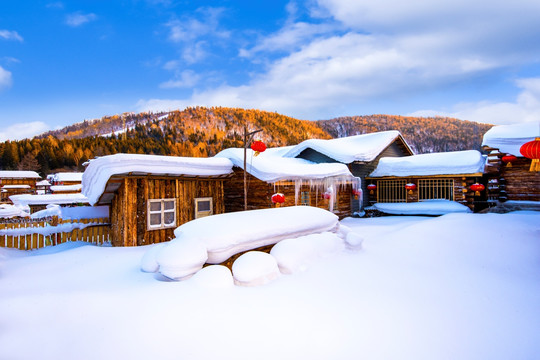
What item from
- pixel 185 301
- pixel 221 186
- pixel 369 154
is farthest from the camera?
pixel 369 154

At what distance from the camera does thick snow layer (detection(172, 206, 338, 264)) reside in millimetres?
6316

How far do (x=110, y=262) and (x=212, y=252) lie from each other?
362 cm

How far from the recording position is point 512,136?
1441 cm

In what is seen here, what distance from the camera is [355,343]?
397cm

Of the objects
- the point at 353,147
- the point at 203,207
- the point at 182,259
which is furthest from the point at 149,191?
the point at 353,147

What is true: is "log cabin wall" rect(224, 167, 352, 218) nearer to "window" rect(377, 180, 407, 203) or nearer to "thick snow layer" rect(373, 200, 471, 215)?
"thick snow layer" rect(373, 200, 471, 215)

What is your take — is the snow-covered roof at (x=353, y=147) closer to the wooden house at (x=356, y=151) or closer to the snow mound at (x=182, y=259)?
the wooden house at (x=356, y=151)

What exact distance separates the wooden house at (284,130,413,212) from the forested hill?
40.5 metres

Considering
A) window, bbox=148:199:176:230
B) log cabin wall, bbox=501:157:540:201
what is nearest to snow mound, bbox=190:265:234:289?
window, bbox=148:199:176:230

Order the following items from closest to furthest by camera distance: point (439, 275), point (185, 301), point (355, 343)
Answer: point (355, 343)
point (185, 301)
point (439, 275)

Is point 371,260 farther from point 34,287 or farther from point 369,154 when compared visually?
point 369,154

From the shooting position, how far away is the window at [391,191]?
17734mm

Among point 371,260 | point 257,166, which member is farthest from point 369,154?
point 371,260

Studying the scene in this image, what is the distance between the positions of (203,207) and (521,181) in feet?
50.7
